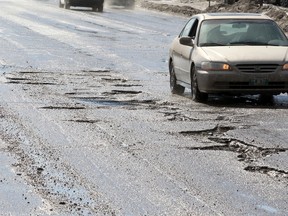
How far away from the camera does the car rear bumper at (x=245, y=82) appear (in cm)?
1531

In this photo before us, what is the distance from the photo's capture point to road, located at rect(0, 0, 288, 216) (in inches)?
326

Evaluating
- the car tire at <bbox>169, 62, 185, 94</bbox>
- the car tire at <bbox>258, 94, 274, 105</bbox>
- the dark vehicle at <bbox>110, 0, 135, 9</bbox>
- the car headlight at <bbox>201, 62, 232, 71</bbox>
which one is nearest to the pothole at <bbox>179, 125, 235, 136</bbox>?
the car headlight at <bbox>201, 62, 232, 71</bbox>

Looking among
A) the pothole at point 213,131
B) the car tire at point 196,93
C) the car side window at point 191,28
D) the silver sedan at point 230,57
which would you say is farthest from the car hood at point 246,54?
the pothole at point 213,131

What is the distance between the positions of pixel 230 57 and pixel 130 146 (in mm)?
4666

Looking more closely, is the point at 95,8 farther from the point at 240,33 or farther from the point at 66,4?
the point at 240,33

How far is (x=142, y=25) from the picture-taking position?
41.3 m

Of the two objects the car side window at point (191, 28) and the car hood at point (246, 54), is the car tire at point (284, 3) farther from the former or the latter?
the car hood at point (246, 54)

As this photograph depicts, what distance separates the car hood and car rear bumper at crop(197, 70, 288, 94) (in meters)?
0.22

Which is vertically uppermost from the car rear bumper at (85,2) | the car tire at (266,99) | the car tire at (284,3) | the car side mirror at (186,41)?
the car side mirror at (186,41)

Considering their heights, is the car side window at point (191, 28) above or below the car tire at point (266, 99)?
above

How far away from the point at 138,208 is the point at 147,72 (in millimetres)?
13133

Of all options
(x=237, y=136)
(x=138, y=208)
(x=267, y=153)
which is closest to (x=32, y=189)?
(x=138, y=208)

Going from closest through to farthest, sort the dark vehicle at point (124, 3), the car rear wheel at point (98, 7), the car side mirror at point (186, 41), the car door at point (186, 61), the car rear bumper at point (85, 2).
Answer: the car door at point (186, 61), the car side mirror at point (186, 41), the car rear bumper at point (85, 2), the car rear wheel at point (98, 7), the dark vehicle at point (124, 3)

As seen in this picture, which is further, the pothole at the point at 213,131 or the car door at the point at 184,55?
the car door at the point at 184,55
